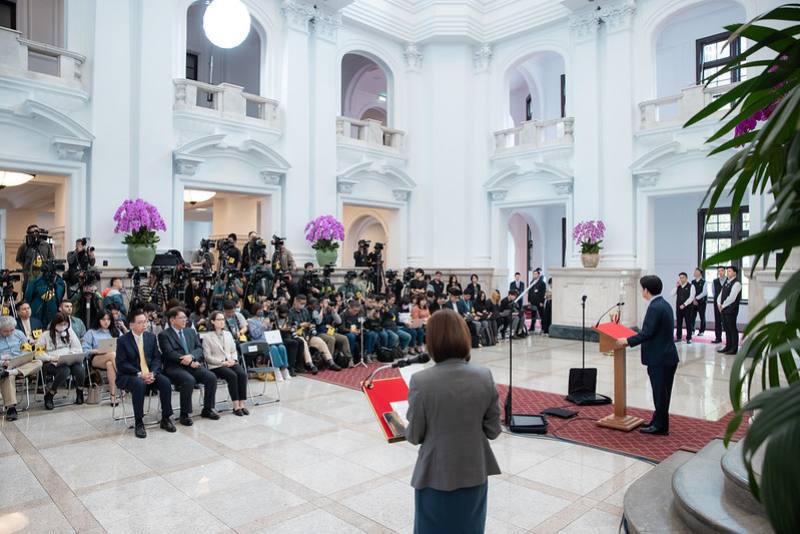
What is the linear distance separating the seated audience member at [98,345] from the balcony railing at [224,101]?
573 centimetres

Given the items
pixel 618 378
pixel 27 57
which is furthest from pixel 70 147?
pixel 618 378

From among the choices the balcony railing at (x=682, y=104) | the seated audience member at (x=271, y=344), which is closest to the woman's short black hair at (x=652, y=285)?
the seated audience member at (x=271, y=344)

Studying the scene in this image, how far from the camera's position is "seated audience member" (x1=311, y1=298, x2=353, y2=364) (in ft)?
33.8

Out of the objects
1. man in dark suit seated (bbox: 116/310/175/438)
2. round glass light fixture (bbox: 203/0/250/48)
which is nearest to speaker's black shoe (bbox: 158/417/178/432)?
man in dark suit seated (bbox: 116/310/175/438)

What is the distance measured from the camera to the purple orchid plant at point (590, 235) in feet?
45.3

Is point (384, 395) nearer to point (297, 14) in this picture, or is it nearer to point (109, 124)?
point (109, 124)

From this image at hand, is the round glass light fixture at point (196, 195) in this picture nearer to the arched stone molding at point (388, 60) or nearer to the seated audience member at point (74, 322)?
the arched stone molding at point (388, 60)

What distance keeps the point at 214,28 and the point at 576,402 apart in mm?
8528

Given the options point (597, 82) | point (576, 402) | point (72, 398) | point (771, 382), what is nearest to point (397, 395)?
point (771, 382)

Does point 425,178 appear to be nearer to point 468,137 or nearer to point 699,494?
point 468,137

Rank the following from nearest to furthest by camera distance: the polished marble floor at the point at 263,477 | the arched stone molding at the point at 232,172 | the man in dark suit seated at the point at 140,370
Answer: the polished marble floor at the point at 263,477, the man in dark suit seated at the point at 140,370, the arched stone molding at the point at 232,172

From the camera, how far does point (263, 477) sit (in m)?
4.94

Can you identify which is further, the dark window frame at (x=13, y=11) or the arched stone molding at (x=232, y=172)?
the dark window frame at (x=13, y=11)

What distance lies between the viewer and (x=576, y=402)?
297 inches
